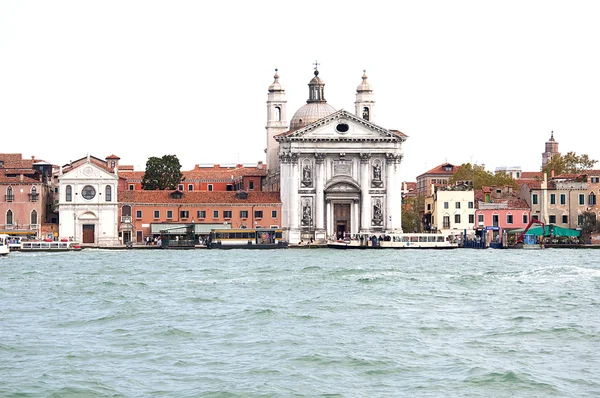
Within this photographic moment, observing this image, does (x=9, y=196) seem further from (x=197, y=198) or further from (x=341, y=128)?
(x=341, y=128)

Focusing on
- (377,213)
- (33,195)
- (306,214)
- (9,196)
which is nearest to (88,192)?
(33,195)

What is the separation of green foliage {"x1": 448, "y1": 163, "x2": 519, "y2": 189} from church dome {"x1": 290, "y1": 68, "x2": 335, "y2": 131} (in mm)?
11971

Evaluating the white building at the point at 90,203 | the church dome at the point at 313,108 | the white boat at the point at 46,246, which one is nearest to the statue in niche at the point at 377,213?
the church dome at the point at 313,108

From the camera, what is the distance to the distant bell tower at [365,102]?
80000 mm

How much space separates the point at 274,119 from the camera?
81062 millimetres

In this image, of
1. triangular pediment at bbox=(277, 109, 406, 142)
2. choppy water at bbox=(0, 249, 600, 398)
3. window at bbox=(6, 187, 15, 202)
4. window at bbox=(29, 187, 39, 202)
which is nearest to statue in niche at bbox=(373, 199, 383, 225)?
Result: triangular pediment at bbox=(277, 109, 406, 142)

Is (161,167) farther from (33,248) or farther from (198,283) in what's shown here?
(198,283)

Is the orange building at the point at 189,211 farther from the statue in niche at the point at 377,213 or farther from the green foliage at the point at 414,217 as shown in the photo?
the green foliage at the point at 414,217

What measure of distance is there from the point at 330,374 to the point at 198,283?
57.2ft

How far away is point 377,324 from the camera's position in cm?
2344

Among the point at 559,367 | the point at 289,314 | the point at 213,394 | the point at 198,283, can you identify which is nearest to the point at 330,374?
the point at 213,394

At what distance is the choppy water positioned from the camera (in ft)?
56.1

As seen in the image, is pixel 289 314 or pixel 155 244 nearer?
pixel 289 314

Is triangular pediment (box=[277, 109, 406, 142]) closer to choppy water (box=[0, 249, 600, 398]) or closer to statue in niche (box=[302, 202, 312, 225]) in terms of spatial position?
statue in niche (box=[302, 202, 312, 225])
